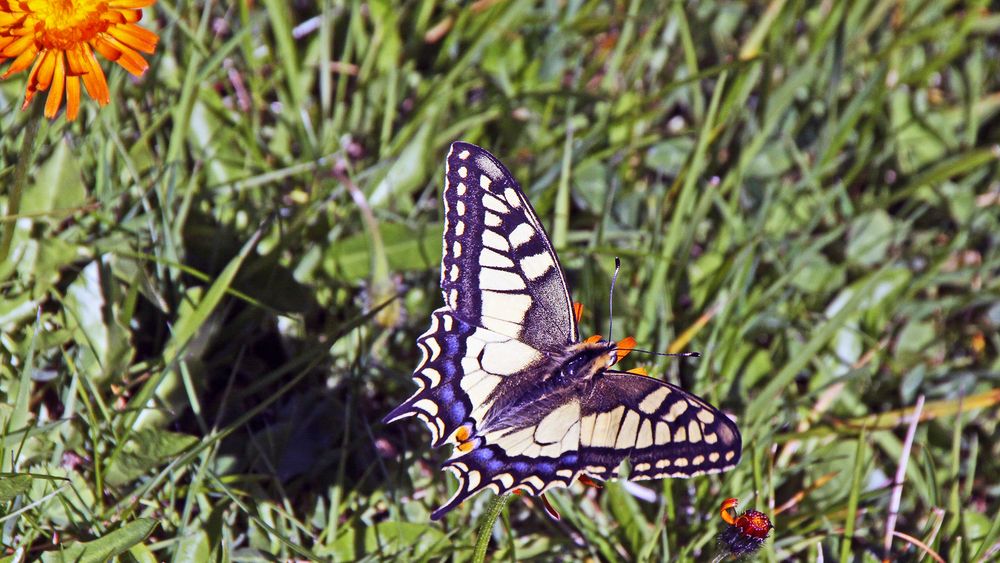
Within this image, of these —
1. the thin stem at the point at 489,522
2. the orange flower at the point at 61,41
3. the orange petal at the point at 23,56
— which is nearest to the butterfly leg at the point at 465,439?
the thin stem at the point at 489,522

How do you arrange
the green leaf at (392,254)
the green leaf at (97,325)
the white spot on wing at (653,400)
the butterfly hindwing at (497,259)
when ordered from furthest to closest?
the green leaf at (392,254) → the green leaf at (97,325) → the butterfly hindwing at (497,259) → the white spot on wing at (653,400)

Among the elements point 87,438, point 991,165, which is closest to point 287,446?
point 87,438

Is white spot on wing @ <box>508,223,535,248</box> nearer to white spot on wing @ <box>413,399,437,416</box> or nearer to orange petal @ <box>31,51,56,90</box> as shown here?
white spot on wing @ <box>413,399,437,416</box>

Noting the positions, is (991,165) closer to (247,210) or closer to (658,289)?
(658,289)

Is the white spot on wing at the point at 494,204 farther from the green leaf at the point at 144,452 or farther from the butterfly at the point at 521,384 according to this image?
the green leaf at the point at 144,452

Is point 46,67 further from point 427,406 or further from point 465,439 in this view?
point 465,439

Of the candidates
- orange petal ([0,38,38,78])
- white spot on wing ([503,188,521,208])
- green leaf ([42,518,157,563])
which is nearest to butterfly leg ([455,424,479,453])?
white spot on wing ([503,188,521,208])

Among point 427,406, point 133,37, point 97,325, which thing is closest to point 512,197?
point 427,406
